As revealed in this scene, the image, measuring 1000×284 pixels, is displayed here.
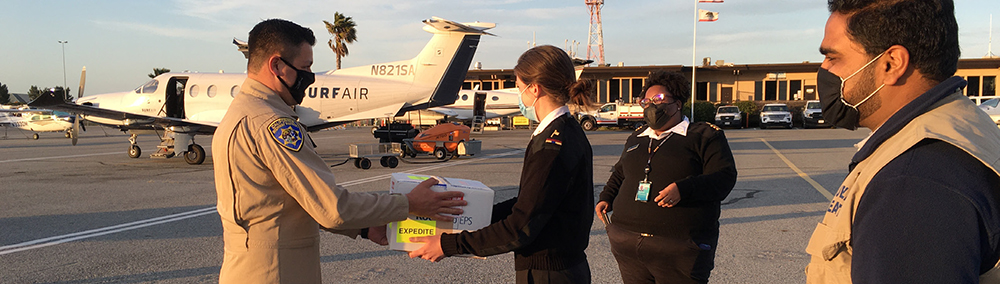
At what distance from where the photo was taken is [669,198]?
3248mm

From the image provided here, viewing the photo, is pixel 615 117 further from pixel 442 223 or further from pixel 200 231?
pixel 442 223

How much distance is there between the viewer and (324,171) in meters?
2.29

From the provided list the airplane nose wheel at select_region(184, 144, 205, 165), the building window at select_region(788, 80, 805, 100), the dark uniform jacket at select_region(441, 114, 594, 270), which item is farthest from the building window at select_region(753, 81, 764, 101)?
the dark uniform jacket at select_region(441, 114, 594, 270)

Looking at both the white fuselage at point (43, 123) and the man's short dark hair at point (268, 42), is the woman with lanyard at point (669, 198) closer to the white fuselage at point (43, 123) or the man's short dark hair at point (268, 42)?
the man's short dark hair at point (268, 42)

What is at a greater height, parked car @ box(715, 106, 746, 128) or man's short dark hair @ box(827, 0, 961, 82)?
man's short dark hair @ box(827, 0, 961, 82)

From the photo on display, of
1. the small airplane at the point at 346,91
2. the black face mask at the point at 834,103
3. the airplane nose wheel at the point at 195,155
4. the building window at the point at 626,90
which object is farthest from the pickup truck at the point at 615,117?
the black face mask at the point at 834,103

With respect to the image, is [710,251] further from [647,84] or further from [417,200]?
[417,200]

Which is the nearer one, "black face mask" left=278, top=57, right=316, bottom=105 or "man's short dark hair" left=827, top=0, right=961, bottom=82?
"man's short dark hair" left=827, top=0, right=961, bottom=82

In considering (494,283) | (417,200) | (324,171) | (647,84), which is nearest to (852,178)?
(417,200)

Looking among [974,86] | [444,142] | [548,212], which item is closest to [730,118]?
[974,86]

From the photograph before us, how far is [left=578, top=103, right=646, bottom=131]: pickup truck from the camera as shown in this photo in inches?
1475

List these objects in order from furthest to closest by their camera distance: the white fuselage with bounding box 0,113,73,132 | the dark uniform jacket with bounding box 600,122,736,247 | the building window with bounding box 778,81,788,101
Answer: the building window with bounding box 778,81,788,101 < the white fuselage with bounding box 0,113,73,132 < the dark uniform jacket with bounding box 600,122,736,247

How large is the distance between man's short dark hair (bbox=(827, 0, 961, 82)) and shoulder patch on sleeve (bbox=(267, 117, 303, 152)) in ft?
6.03

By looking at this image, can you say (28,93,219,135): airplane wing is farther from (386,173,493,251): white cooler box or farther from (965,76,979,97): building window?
(965,76,979,97): building window
